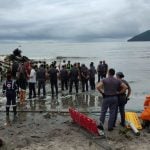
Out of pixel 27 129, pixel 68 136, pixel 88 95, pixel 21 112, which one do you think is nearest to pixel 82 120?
pixel 68 136

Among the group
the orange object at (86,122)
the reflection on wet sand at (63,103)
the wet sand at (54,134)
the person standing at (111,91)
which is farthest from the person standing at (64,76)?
the person standing at (111,91)

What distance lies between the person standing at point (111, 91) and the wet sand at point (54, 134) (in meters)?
0.56

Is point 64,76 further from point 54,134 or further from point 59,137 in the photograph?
point 59,137

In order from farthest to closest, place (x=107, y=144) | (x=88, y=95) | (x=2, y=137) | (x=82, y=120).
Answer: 1. (x=88, y=95)
2. (x=82, y=120)
3. (x=2, y=137)
4. (x=107, y=144)

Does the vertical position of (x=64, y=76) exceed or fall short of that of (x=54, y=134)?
it exceeds it

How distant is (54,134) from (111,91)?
7.56 ft

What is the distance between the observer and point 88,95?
23250 mm

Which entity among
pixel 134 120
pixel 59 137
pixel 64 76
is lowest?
pixel 59 137

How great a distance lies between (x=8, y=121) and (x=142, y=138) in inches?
211

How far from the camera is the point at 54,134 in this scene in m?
13.0

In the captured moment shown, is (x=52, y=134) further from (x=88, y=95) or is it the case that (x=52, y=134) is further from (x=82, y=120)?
(x=88, y=95)

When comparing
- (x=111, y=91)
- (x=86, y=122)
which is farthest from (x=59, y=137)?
(x=111, y=91)

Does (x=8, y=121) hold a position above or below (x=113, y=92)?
below

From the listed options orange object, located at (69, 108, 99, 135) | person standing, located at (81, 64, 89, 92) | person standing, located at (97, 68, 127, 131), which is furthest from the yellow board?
person standing, located at (81, 64, 89, 92)
